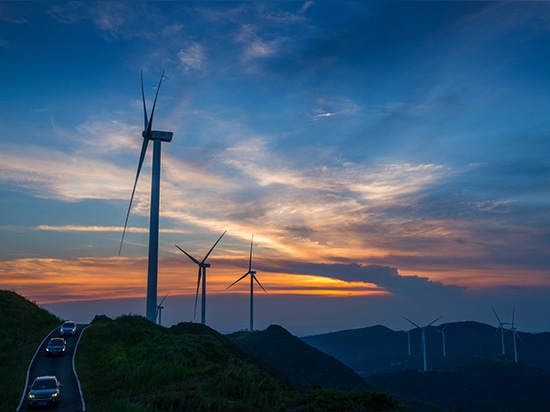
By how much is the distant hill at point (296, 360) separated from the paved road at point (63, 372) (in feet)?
234

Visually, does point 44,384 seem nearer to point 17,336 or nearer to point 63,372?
point 63,372

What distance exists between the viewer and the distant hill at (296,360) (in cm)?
13200

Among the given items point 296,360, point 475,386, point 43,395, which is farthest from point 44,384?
point 475,386

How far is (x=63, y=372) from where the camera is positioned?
1960 inches

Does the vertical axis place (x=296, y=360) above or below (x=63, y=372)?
below

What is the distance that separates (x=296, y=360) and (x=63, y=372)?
108 m

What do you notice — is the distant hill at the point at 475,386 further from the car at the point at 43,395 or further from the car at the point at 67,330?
the car at the point at 43,395

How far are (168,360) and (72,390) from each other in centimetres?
871

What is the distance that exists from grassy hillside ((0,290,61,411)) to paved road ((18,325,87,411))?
0.92m

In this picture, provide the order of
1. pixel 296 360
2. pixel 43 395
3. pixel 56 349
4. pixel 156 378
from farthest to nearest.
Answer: pixel 296 360, pixel 56 349, pixel 156 378, pixel 43 395

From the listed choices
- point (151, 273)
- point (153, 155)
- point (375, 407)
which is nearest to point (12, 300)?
point (151, 273)

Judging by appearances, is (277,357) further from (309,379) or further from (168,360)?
(168,360)

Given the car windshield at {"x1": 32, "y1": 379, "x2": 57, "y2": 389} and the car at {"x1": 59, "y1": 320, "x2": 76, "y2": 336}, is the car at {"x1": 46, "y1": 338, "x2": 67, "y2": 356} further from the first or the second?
the car windshield at {"x1": 32, "y1": 379, "x2": 57, "y2": 389}

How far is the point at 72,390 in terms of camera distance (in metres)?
43.2
